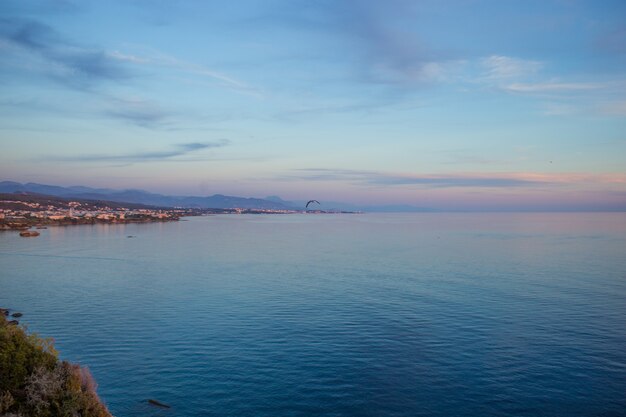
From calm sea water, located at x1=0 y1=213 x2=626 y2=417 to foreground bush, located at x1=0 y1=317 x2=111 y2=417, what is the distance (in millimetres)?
4994

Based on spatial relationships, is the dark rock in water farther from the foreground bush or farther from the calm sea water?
the foreground bush

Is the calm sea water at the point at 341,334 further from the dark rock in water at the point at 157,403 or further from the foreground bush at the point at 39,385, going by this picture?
the foreground bush at the point at 39,385

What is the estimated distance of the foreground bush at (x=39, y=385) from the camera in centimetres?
2333

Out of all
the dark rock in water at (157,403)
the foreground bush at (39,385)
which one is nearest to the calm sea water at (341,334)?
the dark rock in water at (157,403)

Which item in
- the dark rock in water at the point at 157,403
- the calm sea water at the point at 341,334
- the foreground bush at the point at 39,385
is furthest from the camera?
the calm sea water at the point at 341,334

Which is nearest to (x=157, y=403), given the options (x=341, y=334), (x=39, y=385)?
(x=39, y=385)

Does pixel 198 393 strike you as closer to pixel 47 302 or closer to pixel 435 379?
pixel 435 379

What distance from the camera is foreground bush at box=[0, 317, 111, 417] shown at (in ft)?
76.5

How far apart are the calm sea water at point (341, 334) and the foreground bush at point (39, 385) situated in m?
4.99

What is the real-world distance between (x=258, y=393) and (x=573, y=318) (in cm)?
3782

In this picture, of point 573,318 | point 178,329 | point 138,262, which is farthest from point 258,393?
point 138,262

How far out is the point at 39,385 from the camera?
2412 cm

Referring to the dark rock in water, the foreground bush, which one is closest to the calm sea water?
the dark rock in water

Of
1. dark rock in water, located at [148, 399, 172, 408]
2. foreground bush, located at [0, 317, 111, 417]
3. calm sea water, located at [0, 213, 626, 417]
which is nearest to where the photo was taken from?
foreground bush, located at [0, 317, 111, 417]
